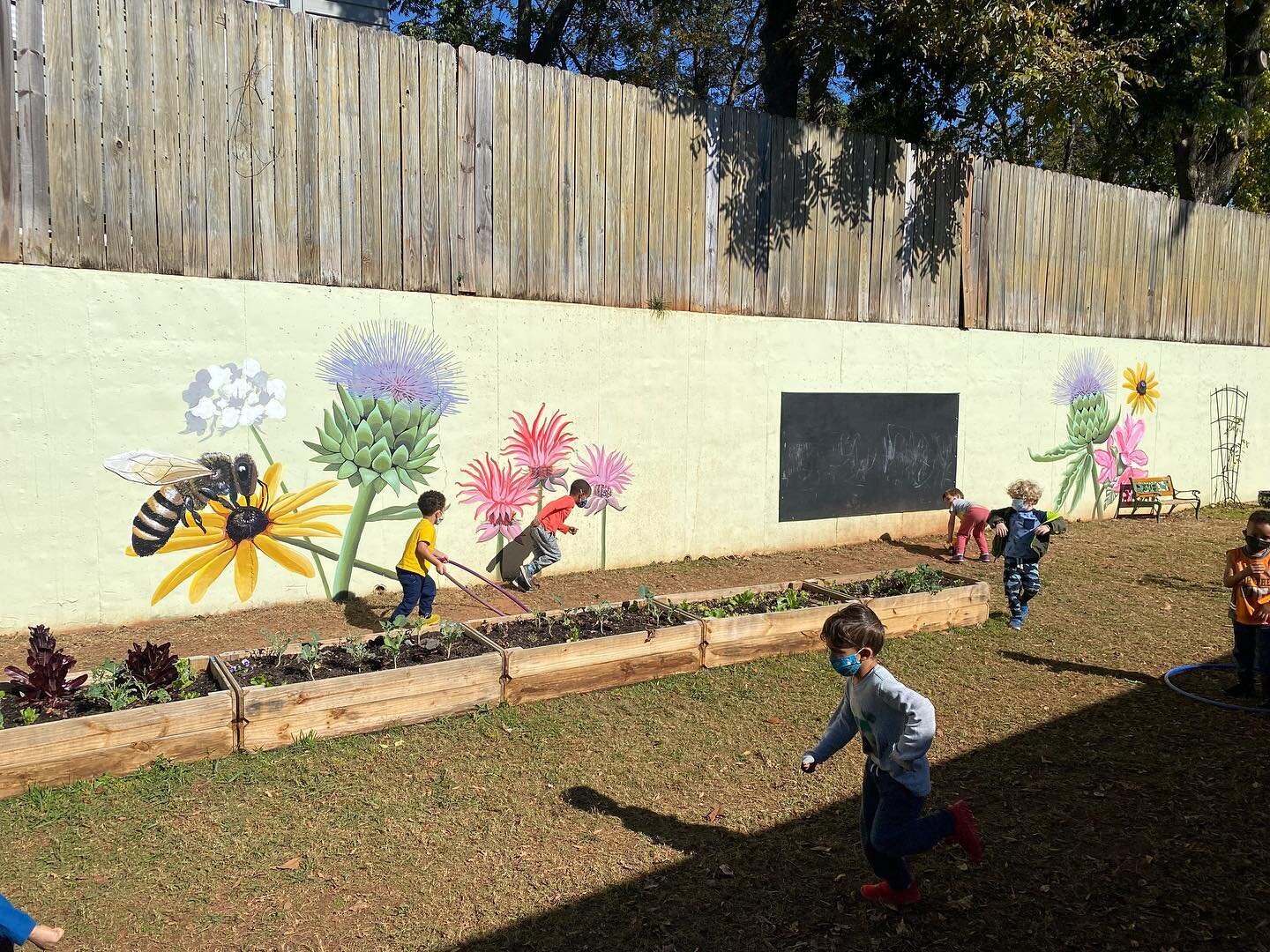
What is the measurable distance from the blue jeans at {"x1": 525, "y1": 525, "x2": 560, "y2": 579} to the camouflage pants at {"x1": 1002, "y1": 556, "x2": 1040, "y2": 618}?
479cm

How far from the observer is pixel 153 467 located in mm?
8406

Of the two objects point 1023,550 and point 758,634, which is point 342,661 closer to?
point 758,634

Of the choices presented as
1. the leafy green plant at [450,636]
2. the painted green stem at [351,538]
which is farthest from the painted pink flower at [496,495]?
the leafy green plant at [450,636]

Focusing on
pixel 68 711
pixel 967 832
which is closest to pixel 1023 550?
pixel 967 832

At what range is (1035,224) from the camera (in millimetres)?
15586

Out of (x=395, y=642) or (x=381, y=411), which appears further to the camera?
(x=381, y=411)

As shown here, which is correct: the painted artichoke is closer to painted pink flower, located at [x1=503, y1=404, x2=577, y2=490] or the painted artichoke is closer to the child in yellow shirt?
painted pink flower, located at [x1=503, y1=404, x2=577, y2=490]

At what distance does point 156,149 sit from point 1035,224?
13214 mm

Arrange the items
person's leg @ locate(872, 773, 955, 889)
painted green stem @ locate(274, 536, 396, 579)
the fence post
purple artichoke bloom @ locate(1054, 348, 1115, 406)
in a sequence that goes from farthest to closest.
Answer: purple artichoke bloom @ locate(1054, 348, 1115, 406) → painted green stem @ locate(274, 536, 396, 579) → the fence post → person's leg @ locate(872, 773, 955, 889)

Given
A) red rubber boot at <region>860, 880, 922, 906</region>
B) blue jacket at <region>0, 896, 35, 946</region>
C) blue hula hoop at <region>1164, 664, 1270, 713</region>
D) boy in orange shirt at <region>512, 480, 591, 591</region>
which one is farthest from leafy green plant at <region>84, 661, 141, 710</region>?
blue hula hoop at <region>1164, 664, 1270, 713</region>

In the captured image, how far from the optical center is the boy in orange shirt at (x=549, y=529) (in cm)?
1046

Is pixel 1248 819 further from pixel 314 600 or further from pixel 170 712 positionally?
pixel 314 600

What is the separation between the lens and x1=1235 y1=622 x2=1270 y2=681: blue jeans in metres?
6.86

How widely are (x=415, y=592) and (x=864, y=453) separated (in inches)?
304
